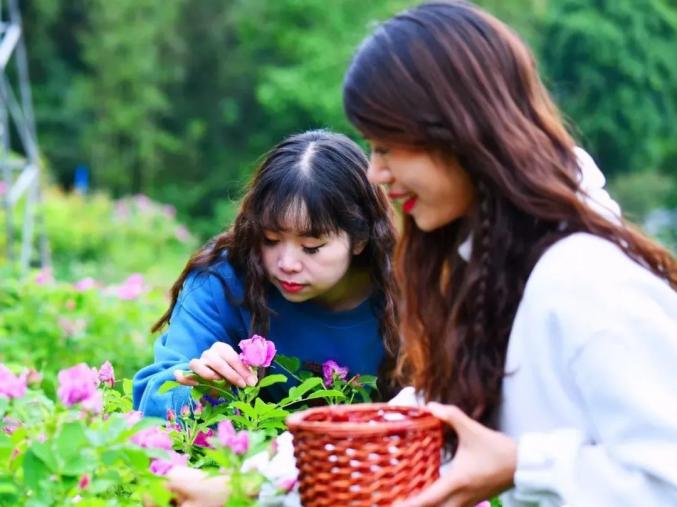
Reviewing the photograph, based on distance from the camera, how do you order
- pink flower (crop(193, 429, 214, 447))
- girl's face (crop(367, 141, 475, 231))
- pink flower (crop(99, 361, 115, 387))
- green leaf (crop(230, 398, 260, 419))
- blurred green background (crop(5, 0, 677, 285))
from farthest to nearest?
blurred green background (crop(5, 0, 677, 285)) → pink flower (crop(99, 361, 115, 387)) → pink flower (crop(193, 429, 214, 447)) → green leaf (crop(230, 398, 260, 419)) → girl's face (crop(367, 141, 475, 231))

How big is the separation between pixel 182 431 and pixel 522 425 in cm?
71

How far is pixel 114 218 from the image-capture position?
17.8 m

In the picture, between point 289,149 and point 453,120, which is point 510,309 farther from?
point 289,149

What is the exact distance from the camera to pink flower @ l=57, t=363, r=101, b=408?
5.91ft

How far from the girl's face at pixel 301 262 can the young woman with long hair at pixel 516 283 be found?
2.92 ft

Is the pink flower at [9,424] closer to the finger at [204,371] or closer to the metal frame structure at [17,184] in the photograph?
the finger at [204,371]

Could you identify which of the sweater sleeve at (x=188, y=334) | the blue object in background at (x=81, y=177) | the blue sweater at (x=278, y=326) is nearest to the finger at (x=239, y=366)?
the sweater sleeve at (x=188, y=334)

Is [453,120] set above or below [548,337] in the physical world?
above

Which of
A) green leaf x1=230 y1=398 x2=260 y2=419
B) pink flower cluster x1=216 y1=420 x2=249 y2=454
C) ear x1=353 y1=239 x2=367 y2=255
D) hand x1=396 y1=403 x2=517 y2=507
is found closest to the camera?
pink flower cluster x1=216 y1=420 x2=249 y2=454

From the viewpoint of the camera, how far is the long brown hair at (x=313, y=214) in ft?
9.89

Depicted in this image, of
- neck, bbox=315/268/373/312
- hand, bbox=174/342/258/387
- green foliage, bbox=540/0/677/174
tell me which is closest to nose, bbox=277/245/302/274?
neck, bbox=315/268/373/312

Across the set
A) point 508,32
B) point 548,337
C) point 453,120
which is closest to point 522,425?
point 548,337

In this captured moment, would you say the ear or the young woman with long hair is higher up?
the young woman with long hair

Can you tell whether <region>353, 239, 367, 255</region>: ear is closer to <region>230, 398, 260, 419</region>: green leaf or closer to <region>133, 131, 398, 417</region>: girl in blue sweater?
<region>133, 131, 398, 417</region>: girl in blue sweater
